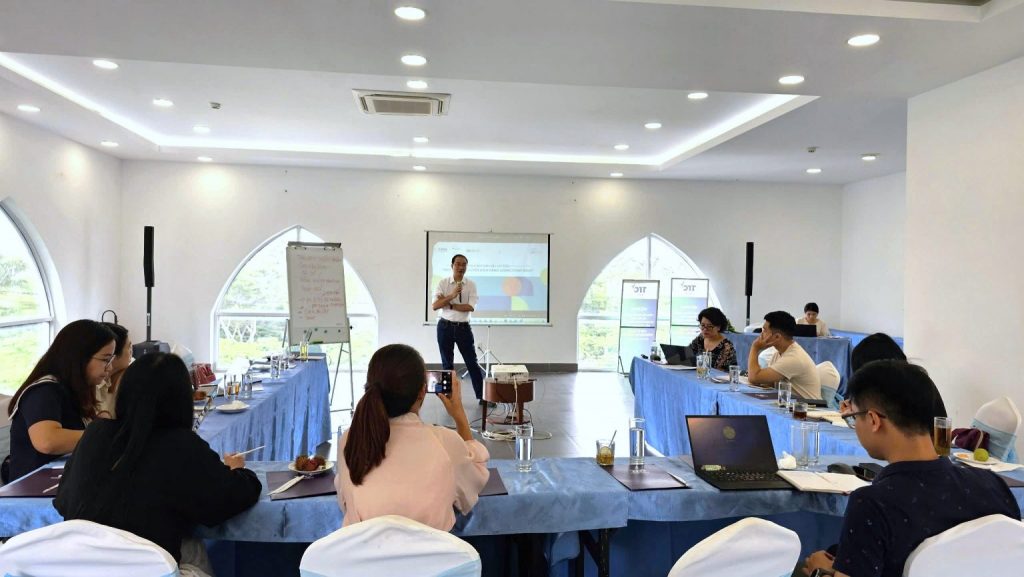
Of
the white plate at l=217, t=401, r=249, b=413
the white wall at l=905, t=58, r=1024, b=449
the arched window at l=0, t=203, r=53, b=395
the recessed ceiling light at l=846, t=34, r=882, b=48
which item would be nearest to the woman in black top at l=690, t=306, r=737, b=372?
the white wall at l=905, t=58, r=1024, b=449

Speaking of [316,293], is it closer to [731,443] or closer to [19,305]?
[19,305]

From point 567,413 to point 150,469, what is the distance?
16.1 ft

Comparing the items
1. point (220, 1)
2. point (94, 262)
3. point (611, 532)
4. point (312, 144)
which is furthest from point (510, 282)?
point (611, 532)

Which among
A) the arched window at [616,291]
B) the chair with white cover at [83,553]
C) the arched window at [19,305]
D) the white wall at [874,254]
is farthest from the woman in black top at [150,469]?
the white wall at [874,254]

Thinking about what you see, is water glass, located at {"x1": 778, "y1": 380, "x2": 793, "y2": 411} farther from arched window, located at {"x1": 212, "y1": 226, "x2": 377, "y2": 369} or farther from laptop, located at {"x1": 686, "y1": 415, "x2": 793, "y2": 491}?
arched window, located at {"x1": 212, "y1": 226, "x2": 377, "y2": 369}

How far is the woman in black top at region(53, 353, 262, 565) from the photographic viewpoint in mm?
1579

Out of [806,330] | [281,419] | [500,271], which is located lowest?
[281,419]

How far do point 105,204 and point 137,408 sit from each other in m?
7.38

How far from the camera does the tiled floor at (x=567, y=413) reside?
4930 millimetres

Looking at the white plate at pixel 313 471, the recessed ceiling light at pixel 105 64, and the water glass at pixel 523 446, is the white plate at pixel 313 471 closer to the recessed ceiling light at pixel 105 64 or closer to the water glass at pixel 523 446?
the water glass at pixel 523 446

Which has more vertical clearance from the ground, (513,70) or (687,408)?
(513,70)

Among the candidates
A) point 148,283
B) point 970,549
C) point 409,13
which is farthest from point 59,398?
point 148,283

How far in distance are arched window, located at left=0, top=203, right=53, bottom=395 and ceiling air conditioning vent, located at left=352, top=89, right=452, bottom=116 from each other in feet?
12.1

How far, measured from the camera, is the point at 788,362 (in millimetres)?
3805
